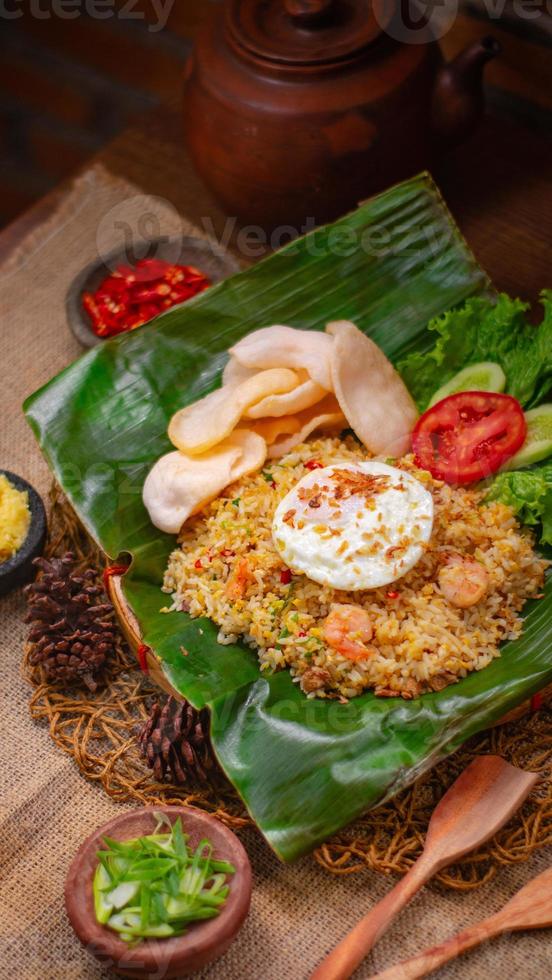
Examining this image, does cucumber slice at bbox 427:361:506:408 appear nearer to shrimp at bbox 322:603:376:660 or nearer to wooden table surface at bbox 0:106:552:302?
wooden table surface at bbox 0:106:552:302

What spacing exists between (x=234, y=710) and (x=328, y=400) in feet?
4.25

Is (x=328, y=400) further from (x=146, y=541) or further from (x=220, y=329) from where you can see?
(x=146, y=541)

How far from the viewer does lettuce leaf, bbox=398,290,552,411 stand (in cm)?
403

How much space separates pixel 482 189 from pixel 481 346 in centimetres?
151

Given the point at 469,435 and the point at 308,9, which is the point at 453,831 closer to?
the point at 469,435

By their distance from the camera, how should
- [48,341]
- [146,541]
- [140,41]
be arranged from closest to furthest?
1. [146,541]
2. [48,341]
3. [140,41]

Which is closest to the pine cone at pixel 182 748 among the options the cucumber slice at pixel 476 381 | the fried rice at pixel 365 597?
the fried rice at pixel 365 597

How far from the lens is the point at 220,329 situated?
4207 mm

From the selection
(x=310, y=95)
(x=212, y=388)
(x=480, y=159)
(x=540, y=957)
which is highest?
(x=310, y=95)

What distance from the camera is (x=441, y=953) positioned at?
2959 mm

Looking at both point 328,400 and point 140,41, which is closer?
point 328,400

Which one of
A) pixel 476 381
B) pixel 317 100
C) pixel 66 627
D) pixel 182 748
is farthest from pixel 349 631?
pixel 317 100

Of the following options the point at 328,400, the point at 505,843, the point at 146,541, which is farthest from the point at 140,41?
the point at 505,843

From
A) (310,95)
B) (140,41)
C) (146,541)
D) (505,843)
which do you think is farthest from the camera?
(140,41)
